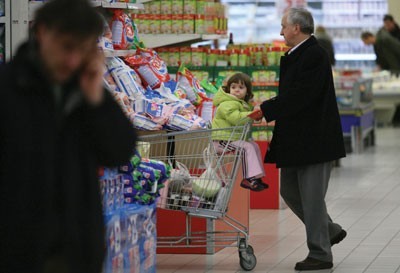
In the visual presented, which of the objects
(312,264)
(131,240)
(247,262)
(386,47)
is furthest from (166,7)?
(386,47)

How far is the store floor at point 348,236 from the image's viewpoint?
6754 mm

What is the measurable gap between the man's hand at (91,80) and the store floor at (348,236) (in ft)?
12.2

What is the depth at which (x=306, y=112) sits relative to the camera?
6.45m

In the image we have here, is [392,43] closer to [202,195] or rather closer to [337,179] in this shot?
[337,179]

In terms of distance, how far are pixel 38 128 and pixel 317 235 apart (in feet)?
12.4

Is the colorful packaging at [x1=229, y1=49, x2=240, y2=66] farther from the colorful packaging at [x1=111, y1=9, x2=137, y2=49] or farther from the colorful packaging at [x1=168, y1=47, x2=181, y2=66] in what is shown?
the colorful packaging at [x1=111, y1=9, x2=137, y2=49]

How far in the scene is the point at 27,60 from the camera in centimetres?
295

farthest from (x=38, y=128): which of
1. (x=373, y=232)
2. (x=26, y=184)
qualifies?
(x=373, y=232)

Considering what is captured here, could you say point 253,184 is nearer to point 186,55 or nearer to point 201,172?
point 201,172

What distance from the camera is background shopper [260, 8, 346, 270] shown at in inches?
251

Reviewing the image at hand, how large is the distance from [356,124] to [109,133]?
1144 cm

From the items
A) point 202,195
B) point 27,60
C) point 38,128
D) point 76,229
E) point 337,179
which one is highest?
point 27,60

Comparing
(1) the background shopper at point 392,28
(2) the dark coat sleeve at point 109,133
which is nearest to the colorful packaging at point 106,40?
(2) the dark coat sleeve at point 109,133

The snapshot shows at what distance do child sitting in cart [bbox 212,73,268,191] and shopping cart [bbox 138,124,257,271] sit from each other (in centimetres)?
2
